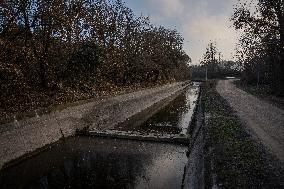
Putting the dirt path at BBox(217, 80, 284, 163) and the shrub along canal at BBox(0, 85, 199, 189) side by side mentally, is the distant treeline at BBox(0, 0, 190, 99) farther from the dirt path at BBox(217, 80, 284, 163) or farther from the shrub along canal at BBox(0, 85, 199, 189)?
the dirt path at BBox(217, 80, 284, 163)

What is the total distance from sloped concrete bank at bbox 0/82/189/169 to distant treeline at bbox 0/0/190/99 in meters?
3.05

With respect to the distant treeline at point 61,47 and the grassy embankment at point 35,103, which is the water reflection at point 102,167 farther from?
the distant treeline at point 61,47

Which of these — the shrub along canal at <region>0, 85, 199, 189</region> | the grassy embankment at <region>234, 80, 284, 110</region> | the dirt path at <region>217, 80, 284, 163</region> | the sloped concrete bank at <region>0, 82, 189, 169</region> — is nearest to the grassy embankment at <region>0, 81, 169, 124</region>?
the sloped concrete bank at <region>0, 82, 189, 169</region>

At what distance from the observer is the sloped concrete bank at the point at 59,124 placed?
12.1 m

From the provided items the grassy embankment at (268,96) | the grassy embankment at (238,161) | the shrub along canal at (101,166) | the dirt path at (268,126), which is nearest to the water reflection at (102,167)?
the shrub along canal at (101,166)

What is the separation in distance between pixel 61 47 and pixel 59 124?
8.13 meters

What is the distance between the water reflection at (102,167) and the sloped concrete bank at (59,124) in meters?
0.52

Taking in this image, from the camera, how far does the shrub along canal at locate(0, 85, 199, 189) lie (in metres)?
10.1

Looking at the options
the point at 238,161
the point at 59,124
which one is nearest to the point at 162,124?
the point at 59,124

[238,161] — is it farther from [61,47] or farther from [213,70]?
[213,70]

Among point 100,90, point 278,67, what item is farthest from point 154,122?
point 278,67

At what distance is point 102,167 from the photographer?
11.5 metres

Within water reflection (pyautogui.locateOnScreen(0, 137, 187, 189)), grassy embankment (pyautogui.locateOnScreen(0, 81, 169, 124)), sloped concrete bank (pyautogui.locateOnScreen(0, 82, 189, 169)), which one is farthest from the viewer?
grassy embankment (pyautogui.locateOnScreen(0, 81, 169, 124))

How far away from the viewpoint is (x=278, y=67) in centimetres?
3183
